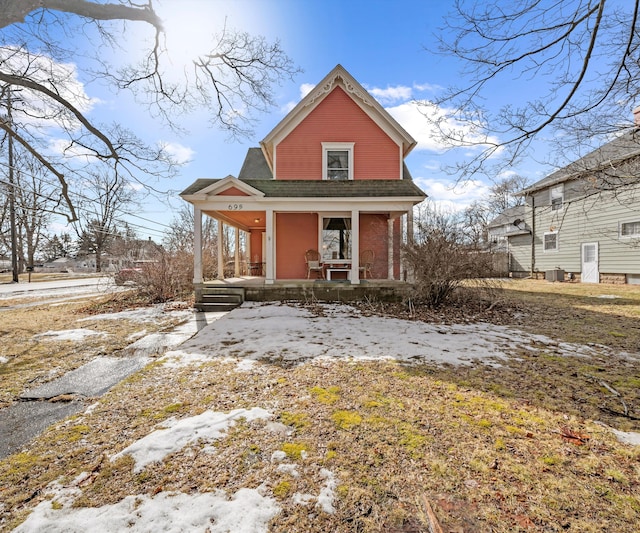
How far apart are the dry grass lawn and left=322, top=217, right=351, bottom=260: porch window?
7.88m

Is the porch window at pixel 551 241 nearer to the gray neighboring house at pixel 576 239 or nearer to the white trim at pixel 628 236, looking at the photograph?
the gray neighboring house at pixel 576 239

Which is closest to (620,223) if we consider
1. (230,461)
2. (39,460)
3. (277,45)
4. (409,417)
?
(277,45)

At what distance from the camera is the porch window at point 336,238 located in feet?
38.9

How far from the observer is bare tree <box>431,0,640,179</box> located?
156 inches

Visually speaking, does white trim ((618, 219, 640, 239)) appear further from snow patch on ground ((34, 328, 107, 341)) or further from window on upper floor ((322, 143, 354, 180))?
snow patch on ground ((34, 328, 107, 341))

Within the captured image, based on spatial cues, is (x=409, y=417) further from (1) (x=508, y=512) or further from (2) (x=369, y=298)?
(2) (x=369, y=298)

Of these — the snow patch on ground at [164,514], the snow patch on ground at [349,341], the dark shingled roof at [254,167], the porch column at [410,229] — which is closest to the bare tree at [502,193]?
the dark shingled roof at [254,167]

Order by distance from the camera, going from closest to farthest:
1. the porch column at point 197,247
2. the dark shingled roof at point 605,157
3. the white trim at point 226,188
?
the dark shingled roof at point 605,157 → the white trim at point 226,188 → the porch column at point 197,247

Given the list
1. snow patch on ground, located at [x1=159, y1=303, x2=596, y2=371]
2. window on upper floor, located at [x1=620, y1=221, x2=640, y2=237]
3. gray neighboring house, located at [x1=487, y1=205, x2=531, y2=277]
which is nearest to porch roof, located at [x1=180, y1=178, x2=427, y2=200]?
snow patch on ground, located at [x1=159, y1=303, x2=596, y2=371]

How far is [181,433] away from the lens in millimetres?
2609

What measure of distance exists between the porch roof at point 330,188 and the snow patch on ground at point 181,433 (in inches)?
292

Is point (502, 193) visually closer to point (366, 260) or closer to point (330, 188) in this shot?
point (366, 260)

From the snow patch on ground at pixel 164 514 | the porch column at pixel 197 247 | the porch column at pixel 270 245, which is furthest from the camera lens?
the porch column at pixel 270 245

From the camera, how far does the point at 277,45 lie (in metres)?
9.16
